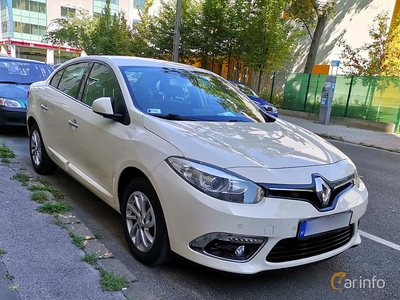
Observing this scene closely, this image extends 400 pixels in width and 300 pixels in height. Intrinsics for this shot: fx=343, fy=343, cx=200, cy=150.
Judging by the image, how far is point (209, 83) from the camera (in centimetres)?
388

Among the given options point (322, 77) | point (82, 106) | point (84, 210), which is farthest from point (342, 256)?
point (322, 77)

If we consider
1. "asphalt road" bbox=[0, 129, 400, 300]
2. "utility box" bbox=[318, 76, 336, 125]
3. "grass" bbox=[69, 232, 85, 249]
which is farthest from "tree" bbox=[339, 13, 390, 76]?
"grass" bbox=[69, 232, 85, 249]

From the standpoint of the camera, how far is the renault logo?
238 cm

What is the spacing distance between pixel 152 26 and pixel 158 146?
22.2 meters

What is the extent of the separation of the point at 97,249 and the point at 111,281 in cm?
51

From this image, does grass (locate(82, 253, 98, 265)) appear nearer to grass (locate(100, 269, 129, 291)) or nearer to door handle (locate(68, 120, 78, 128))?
grass (locate(100, 269, 129, 291))

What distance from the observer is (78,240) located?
9.34ft

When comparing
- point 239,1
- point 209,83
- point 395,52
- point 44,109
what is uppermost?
point 239,1

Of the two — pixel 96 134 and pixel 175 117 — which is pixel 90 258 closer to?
pixel 96 134

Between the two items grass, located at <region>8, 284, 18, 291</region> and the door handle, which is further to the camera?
the door handle

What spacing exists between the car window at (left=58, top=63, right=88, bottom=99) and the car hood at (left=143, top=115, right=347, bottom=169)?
62.3 inches

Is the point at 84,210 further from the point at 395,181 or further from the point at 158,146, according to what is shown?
the point at 395,181

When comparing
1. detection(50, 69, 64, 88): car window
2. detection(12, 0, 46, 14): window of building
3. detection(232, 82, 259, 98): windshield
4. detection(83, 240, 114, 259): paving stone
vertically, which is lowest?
detection(83, 240, 114, 259): paving stone

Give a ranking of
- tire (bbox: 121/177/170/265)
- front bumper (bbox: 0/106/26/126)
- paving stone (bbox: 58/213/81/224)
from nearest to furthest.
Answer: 1. tire (bbox: 121/177/170/265)
2. paving stone (bbox: 58/213/81/224)
3. front bumper (bbox: 0/106/26/126)
